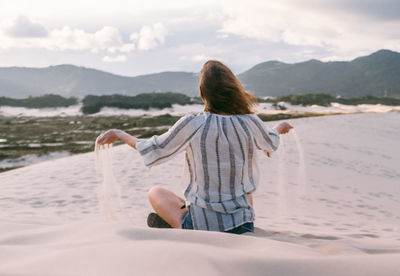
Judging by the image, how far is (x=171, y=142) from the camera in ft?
7.26

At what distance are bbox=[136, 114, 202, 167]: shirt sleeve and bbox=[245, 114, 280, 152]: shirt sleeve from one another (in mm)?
367

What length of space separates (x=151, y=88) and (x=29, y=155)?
6599 inches

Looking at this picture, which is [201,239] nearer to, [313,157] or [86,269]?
[86,269]

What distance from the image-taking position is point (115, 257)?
147 centimetres

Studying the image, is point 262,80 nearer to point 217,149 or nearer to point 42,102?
point 42,102

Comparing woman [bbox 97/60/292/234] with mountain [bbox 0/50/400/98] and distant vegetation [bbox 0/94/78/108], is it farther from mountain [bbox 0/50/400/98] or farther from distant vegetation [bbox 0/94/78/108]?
mountain [bbox 0/50/400/98]

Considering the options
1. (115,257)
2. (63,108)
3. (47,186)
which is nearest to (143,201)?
(47,186)

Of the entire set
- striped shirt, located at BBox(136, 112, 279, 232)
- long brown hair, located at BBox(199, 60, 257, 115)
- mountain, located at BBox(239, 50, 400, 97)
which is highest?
mountain, located at BBox(239, 50, 400, 97)

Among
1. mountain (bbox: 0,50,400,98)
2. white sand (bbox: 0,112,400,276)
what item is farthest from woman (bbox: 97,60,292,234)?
mountain (bbox: 0,50,400,98)

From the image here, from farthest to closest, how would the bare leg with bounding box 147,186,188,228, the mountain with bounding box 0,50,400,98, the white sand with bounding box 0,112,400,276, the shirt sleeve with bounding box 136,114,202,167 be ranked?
the mountain with bounding box 0,50,400,98 → the bare leg with bounding box 147,186,188,228 → the shirt sleeve with bounding box 136,114,202,167 → the white sand with bounding box 0,112,400,276

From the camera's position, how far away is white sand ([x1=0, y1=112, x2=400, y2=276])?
1401 mm

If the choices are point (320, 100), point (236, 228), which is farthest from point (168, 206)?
point (320, 100)

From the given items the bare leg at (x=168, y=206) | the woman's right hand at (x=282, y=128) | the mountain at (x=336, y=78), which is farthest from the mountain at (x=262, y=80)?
the bare leg at (x=168, y=206)

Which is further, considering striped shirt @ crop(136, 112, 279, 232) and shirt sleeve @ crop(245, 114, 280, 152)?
shirt sleeve @ crop(245, 114, 280, 152)
